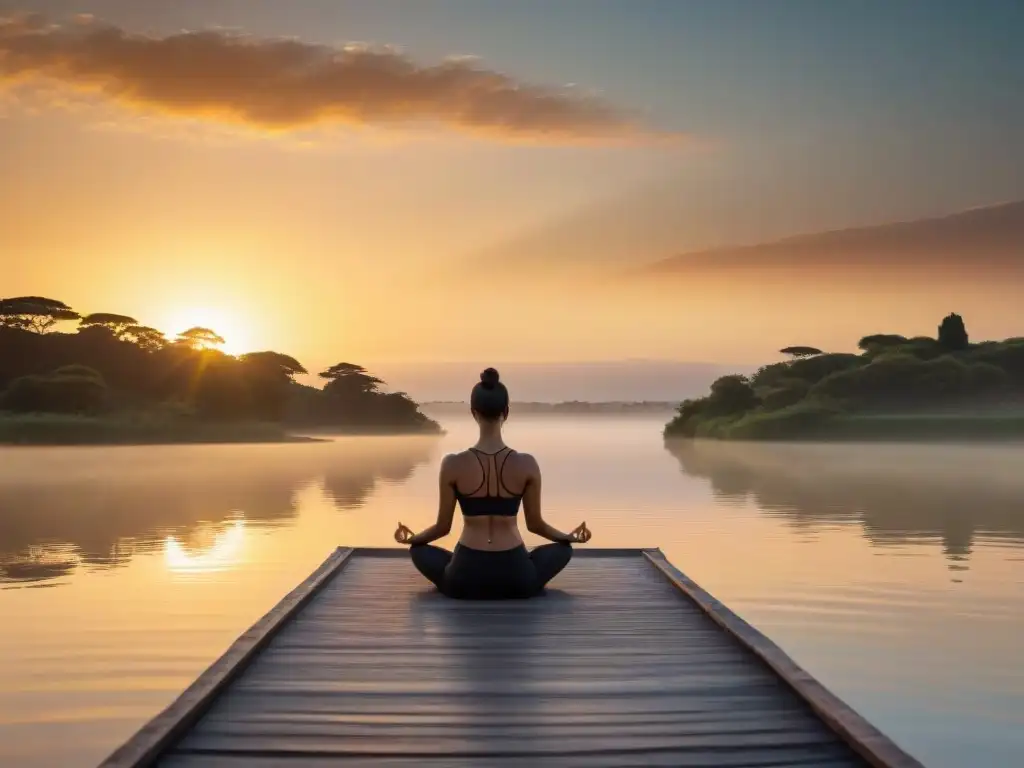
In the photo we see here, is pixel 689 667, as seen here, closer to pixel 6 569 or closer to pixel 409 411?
pixel 6 569

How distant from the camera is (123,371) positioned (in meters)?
109

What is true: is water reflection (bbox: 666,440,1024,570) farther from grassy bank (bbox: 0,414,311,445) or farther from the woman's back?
grassy bank (bbox: 0,414,311,445)

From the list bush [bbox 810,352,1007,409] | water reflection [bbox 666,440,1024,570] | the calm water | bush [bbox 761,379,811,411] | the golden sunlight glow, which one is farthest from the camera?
bush [bbox 761,379,811,411]

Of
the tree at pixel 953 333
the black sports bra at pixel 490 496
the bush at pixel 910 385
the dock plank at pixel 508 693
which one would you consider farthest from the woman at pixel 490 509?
the tree at pixel 953 333

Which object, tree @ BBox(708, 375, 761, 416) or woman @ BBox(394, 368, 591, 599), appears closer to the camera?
→ woman @ BBox(394, 368, 591, 599)

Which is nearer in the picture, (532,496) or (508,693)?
(508,693)

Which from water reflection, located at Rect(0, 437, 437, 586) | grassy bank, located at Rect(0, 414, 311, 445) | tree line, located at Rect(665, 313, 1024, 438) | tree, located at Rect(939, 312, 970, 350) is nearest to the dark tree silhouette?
tree line, located at Rect(665, 313, 1024, 438)

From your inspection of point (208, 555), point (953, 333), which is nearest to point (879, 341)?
point (953, 333)

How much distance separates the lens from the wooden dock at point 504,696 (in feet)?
18.2

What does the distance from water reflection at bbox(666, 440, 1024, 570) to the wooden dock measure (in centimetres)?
973

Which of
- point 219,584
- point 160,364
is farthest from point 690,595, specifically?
point 160,364

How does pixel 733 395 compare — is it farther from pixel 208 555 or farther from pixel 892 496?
pixel 208 555

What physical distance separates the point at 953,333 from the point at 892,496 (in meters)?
85.5

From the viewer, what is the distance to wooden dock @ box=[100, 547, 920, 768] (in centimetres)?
555
